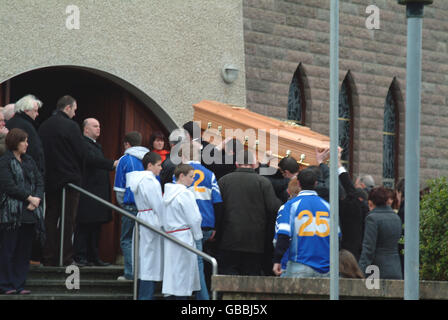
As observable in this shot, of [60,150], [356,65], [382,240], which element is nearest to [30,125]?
[60,150]

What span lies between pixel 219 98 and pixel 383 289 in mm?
6664

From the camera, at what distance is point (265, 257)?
9773 millimetres

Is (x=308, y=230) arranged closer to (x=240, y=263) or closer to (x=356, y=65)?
(x=240, y=263)

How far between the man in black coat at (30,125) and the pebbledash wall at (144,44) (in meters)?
1.88

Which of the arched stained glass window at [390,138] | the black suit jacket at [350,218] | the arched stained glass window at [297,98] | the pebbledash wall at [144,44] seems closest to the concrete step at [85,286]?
the black suit jacket at [350,218]

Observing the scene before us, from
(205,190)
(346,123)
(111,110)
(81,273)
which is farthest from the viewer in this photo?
(346,123)

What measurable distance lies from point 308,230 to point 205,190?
5.34 feet

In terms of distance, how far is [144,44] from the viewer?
12.9 metres

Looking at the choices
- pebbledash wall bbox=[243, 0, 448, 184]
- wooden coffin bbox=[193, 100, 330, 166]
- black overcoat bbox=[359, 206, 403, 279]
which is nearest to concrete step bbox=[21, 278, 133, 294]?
wooden coffin bbox=[193, 100, 330, 166]

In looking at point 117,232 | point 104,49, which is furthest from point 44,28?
point 117,232

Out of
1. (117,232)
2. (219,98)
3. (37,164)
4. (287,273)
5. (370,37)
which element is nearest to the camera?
(287,273)

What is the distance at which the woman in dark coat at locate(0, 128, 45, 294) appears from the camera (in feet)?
29.1

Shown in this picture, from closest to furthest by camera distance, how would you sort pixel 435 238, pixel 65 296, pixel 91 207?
pixel 435 238
pixel 65 296
pixel 91 207

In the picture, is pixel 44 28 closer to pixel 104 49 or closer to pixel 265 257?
pixel 104 49
